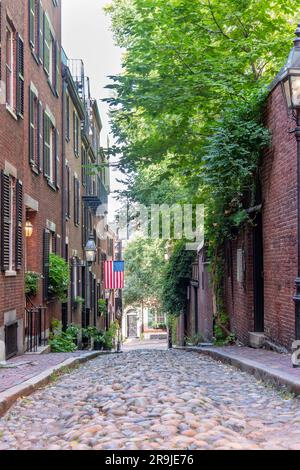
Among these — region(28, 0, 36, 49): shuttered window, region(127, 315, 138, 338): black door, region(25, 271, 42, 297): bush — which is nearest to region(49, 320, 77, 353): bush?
region(25, 271, 42, 297): bush

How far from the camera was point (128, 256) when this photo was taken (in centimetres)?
5106

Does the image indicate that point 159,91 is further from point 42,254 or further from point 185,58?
point 42,254

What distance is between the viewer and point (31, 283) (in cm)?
1612

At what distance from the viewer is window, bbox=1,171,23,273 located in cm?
1219

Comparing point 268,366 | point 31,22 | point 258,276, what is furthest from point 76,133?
point 268,366

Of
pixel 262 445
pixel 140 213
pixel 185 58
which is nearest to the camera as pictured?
pixel 262 445

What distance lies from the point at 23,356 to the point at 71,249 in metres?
11.7

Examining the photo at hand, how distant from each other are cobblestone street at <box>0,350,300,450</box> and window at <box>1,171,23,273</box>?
13.8 ft

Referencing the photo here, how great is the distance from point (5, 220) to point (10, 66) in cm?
332

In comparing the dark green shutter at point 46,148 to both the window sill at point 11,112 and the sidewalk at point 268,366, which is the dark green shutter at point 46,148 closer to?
the window sill at point 11,112

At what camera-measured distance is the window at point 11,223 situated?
12.2 meters

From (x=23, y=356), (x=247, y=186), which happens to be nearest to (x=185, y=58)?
(x=247, y=186)

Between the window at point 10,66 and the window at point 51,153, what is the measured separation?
199 inches

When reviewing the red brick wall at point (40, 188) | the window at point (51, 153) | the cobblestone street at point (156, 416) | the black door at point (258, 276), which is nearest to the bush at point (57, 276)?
the red brick wall at point (40, 188)
